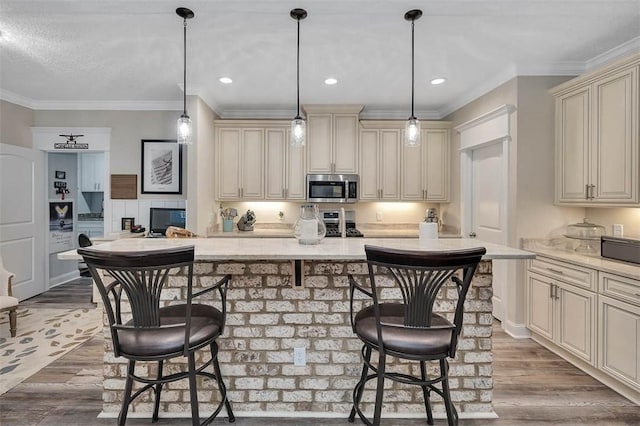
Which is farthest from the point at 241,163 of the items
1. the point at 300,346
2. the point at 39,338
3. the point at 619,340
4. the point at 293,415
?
the point at 619,340

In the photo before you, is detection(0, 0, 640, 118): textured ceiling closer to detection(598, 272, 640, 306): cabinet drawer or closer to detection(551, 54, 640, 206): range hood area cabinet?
detection(551, 54, 640, 206): range hood area cabinet

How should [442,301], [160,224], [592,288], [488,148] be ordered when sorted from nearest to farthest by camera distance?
[442,301] < [592,288] < [488,148] < [160,224]

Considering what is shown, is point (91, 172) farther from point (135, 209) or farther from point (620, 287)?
point (620, 287)

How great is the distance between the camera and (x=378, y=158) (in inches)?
179

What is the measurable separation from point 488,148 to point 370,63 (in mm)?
1717

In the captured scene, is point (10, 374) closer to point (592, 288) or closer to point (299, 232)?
point (299, 232)

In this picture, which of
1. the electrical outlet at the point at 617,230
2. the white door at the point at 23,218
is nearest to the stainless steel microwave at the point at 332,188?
the electrical outlet at the point at 617,230

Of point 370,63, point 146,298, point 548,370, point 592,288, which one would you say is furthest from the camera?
point 370,63

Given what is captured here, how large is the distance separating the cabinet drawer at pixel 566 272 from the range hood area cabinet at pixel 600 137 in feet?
1.89

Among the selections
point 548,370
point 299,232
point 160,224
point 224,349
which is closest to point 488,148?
point 548,370

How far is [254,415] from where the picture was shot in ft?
6.60

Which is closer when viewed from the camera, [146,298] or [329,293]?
[146,298]

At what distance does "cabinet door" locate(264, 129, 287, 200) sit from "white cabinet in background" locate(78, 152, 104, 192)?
3669 millimetres

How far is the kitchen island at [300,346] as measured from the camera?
6.56 feet
